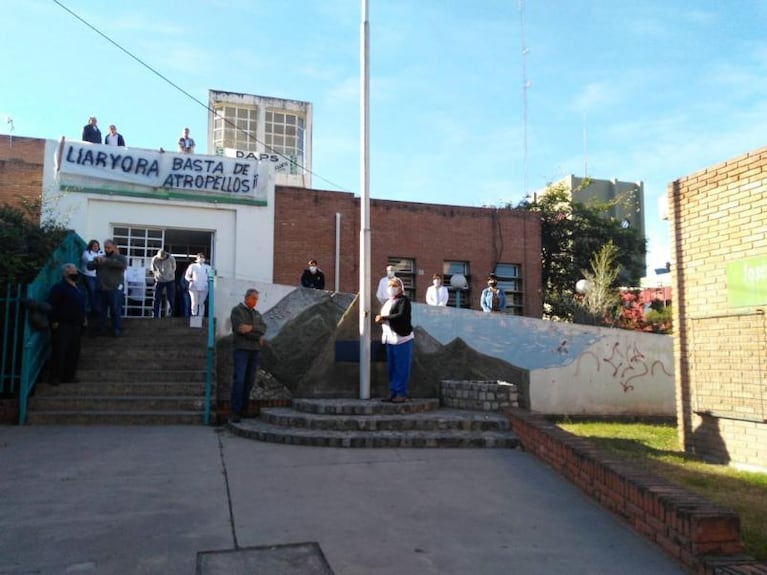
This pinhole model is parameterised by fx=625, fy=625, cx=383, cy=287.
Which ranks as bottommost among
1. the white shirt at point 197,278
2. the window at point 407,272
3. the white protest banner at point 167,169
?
the white shirt at point 197,278

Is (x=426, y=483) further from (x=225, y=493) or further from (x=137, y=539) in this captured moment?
(x=137, y=539)

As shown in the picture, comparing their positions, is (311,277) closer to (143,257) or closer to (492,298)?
(492,298)

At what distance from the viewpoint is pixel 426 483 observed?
553cm

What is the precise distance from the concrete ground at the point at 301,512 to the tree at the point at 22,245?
2.95m

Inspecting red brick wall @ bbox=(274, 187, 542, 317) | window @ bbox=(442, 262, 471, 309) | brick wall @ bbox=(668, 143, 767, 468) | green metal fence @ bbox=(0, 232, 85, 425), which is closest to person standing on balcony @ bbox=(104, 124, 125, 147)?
red brick wall @ bbox=(274, 187, 542, 317)

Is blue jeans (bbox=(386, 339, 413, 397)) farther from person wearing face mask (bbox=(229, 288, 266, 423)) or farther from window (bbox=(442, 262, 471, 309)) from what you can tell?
window (bbox=(442, 262, 471, 309))

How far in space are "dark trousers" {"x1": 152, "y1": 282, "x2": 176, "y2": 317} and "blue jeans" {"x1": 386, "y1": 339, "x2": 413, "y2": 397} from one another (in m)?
5.75

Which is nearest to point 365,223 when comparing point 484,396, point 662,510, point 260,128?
point 484,396

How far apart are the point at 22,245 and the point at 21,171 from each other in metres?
6.05

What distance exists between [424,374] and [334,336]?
61.4 inches

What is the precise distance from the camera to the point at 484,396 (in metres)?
8.55

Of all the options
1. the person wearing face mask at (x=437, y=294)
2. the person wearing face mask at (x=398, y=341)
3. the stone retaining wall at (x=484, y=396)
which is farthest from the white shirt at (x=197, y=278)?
the stone retaining wall at (x=484, y=396)

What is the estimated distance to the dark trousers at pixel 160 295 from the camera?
480 inches

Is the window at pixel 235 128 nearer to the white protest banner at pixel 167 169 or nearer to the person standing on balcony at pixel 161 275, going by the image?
the white protest banner at pixel 167 169
